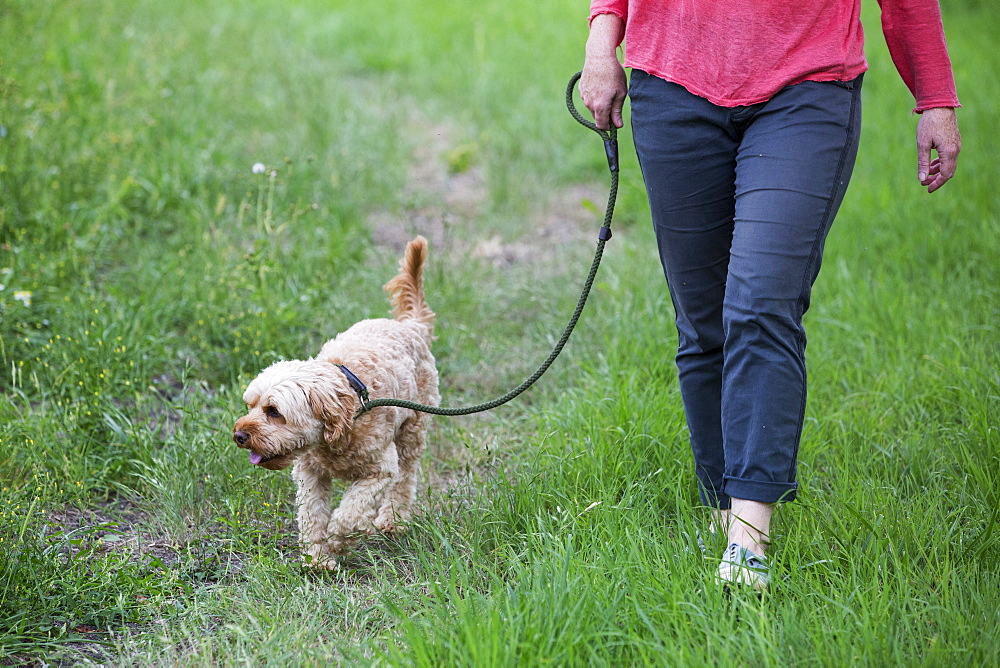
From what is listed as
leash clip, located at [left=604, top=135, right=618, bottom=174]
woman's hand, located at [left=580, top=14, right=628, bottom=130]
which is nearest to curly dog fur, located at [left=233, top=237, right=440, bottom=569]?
leash clip, located at [left=604, top=135, right=618, bottom=174]

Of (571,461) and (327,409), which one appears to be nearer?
(327,409)

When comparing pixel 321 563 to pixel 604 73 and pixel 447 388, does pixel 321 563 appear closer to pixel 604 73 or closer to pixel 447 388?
pixel 447 388

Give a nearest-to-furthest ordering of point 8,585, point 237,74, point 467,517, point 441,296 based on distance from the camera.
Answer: point 8,585
point 467,517
point 441,296
point 237,74

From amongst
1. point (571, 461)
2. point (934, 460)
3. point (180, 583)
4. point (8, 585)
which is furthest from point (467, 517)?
point (934, 460)

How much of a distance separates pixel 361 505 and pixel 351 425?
0.30m

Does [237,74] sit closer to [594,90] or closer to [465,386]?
[465,386]

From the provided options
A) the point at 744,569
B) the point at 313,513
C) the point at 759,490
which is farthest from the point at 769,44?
the point at 313,513

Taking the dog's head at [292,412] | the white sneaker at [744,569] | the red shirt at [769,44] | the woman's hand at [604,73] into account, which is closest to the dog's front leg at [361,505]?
the dog's head at [292,412]

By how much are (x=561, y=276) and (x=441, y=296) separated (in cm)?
86

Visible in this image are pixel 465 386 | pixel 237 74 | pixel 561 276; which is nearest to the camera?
pixel 465 386

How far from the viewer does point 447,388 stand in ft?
14.2

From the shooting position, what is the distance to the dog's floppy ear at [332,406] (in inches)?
112

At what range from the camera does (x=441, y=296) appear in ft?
16.0

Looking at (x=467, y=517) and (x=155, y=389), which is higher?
(x=155, y=389)
